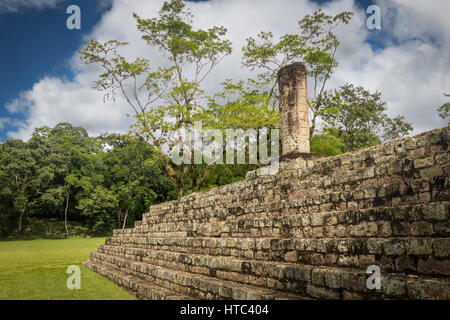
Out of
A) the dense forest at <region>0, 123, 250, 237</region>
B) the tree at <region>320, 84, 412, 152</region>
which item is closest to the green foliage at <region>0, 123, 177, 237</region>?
the dense forest at <region>0, 123, 250, 237</region>

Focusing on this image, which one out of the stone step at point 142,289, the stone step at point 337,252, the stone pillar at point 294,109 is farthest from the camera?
the stone pillar at point 294,109

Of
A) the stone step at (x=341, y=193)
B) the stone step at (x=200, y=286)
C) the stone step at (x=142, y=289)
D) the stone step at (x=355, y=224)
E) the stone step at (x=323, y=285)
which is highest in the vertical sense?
the stone step at (x=341, y=193)

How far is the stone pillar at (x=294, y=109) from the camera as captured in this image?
30.9 ft

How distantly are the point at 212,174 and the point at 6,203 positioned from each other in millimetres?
19233

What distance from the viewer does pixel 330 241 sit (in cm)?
336

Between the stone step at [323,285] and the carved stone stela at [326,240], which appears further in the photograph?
the carved stone stela at [326,240]

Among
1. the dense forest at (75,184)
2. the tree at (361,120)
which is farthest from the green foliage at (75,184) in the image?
the tree at (361,120)

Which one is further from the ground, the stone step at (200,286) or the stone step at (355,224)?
the stone step at (355,224)

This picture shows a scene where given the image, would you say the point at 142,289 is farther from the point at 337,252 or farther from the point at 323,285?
the point at 337,252

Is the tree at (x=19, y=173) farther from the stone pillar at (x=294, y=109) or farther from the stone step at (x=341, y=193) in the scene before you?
the stone pillar at (x=294, y=109)

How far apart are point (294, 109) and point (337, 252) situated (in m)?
6.98
